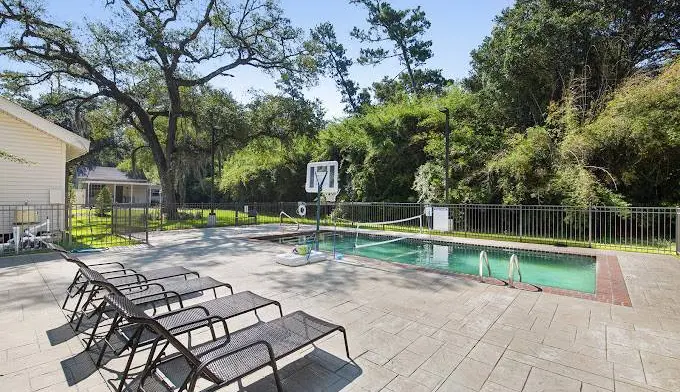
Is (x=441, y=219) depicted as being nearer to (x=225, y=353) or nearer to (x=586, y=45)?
(x=586, y=45)

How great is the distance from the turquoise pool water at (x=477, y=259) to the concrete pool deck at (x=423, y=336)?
1.27 m

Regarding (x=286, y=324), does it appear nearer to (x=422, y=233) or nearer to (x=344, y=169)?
(x=422, y=233)

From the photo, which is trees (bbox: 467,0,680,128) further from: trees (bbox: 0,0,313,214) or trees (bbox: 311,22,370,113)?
trees (bbox: 311,22,370,113)

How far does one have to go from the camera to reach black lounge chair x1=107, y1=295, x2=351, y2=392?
6.59 ft

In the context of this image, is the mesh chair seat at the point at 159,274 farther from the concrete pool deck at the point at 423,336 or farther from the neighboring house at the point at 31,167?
the neighboring house at the point at 31,167

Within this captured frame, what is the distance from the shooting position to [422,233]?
515 inches

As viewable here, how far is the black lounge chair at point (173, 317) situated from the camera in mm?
2541

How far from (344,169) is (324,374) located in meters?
17.0

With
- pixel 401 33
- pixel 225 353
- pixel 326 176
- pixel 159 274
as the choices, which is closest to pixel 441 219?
pixel 326 176

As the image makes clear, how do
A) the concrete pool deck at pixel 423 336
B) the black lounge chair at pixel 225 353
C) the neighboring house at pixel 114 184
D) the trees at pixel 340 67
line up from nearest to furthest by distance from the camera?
the black lounge chair at pixel 225 353 → the concrete pool deck at pixel 423 336 → the neighboring house at pixel 114 184 → the trees at pixel 340 67

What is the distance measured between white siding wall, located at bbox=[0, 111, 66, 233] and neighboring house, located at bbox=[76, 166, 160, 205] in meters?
19.9

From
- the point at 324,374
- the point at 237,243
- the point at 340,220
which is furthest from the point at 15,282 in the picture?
the point at 340,220

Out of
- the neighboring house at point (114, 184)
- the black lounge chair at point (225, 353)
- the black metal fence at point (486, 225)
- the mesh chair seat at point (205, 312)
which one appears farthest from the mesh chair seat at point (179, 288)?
the neighboring house at point (114, 184)

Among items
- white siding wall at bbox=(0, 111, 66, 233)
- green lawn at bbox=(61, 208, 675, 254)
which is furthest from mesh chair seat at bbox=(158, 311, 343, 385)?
white siding wall at bbox=(0, 111, 66, 233)
